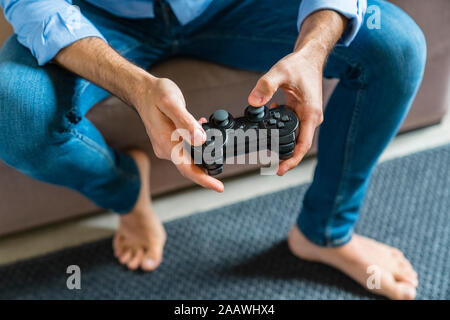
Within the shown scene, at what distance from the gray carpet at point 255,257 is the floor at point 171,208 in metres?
0.02

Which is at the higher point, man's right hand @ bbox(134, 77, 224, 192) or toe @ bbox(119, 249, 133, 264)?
man's right hand @ bbox(134, 77, 224, 192)

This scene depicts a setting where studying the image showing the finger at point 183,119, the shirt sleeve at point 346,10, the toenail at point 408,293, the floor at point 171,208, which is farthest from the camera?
the floor at point 171,208

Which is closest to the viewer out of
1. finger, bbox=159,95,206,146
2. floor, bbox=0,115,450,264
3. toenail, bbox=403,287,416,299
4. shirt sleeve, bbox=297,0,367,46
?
finger, bbox=159,95,206,146

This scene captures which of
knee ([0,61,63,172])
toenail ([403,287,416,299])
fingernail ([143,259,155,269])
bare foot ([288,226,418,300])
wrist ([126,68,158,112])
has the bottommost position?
fingernail ([143,259,155,269])

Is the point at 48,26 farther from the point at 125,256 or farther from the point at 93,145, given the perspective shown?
the point at 125,256

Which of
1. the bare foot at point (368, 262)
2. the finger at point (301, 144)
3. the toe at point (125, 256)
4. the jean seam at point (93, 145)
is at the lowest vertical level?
the toe at point (125, 256)

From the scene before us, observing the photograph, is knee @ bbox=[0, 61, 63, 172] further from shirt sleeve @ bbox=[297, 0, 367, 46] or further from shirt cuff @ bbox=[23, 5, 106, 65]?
shirt sleeve @ bbox=[297, 0, 367, 46]

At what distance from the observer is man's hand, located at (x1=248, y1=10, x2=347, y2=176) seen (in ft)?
1.62

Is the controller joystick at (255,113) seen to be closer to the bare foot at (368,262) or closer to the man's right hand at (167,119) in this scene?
the man's right hand at (167,119)

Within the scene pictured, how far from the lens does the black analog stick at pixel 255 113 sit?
505 mm

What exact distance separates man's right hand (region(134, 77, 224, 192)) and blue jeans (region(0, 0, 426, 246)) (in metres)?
0.17

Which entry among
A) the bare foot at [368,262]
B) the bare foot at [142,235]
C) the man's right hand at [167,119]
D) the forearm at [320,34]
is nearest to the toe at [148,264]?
the bare foot at [142,235]

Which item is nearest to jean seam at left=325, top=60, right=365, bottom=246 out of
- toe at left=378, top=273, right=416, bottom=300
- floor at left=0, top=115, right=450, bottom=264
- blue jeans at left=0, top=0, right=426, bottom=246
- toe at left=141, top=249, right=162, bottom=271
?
blue jeans at left=0, top=0, right=426, bottom=246
